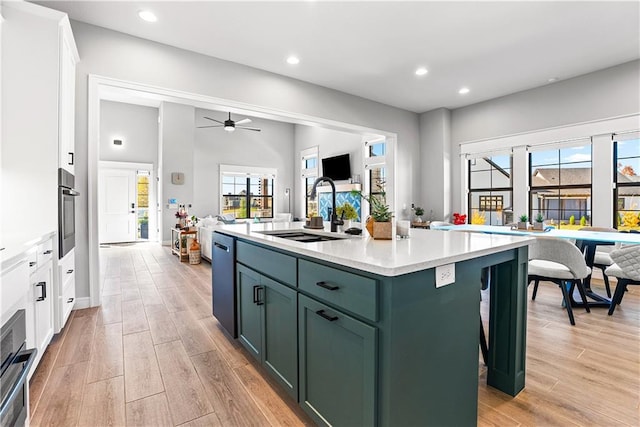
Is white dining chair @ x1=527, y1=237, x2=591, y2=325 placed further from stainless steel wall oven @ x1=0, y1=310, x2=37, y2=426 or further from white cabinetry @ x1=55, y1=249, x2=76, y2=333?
white cabinetry @ x1=55, y1=249, x2=76, y2=333

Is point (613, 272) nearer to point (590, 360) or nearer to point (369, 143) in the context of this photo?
point (590, 360)

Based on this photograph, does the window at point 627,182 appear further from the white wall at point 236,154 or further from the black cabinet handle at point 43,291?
the white wall at point 236,154

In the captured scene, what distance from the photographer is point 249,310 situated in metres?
2.06

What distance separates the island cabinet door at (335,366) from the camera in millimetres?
1118

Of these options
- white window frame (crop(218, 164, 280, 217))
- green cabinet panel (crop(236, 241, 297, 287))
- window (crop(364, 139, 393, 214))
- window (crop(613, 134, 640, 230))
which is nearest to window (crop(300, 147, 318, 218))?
white window frame (crop(218, 164, 280, 217))

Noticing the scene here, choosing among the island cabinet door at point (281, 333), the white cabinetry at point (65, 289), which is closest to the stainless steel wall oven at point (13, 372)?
the island cabinet door at point (281, 333)

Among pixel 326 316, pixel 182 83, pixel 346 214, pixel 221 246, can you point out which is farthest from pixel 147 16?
pixel 326 316

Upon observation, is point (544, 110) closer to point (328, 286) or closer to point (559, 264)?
point (559, 264)

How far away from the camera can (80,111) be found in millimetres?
3143

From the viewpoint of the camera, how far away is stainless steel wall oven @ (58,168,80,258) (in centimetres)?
244

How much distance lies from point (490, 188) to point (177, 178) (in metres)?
7.53

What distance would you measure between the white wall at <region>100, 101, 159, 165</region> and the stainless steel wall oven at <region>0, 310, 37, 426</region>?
8.56m

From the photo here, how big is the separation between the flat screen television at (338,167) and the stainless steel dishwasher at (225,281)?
6184 mm

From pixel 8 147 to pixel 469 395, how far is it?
3.47 meters
